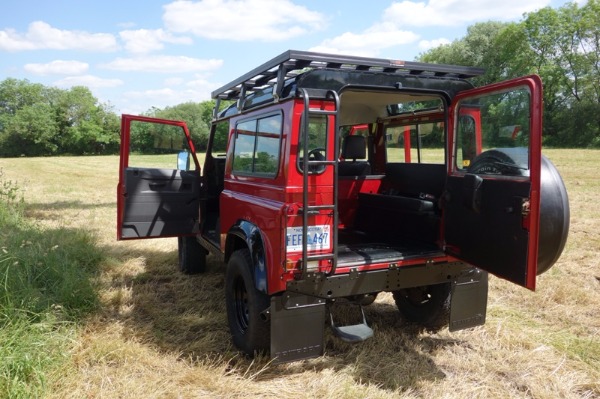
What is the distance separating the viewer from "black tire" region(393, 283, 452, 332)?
388 cm

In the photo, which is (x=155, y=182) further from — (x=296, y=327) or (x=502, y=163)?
(x=502, y=163)

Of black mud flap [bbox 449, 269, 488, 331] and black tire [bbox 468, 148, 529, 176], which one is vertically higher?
black tire [bbox 468, 148, 529, 176]

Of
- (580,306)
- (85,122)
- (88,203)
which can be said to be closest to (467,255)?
(580,306)

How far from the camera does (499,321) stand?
4035 millimetres

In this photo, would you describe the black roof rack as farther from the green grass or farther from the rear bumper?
the green grass

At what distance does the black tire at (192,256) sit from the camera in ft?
18.3

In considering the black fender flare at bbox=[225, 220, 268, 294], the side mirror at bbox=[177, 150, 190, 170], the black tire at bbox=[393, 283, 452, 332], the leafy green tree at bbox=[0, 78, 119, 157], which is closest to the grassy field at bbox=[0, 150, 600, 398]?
the black tire at bbox=[393, 283, 452, 332]

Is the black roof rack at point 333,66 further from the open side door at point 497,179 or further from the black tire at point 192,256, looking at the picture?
the black tire at point 192,256

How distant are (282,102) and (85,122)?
60.4 metres

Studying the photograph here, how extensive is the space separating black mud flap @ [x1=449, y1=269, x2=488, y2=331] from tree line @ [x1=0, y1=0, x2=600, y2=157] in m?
19.2

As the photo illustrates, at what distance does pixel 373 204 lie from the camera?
455 centimetres

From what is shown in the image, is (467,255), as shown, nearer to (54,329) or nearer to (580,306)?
(580,306)

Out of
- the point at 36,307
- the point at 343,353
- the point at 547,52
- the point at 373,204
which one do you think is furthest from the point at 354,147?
the point at 547,52

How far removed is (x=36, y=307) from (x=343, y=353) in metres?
2.53
